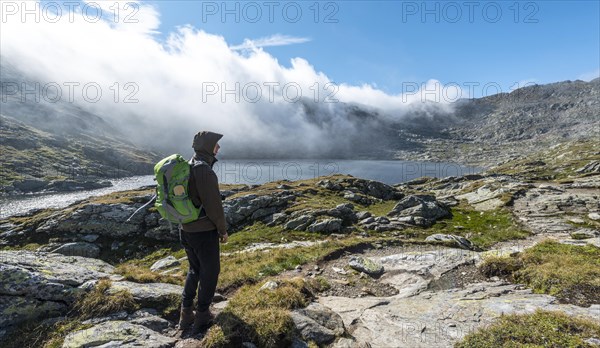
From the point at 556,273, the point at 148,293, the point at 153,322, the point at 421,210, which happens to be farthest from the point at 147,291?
the point at 421,210

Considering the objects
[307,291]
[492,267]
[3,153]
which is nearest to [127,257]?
[307,291]

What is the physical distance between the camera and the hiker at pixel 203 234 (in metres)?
7.34

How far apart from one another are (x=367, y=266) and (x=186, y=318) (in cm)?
1015

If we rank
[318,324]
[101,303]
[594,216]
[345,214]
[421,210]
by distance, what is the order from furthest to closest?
1. [421,210]
2. [345,214]
3. [594,216]
4. [101,303]
5. [318,324]

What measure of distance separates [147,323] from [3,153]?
251 metres

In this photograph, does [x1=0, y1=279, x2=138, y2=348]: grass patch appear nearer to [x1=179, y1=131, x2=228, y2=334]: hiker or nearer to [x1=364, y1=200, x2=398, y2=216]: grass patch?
[x1=179, y1=131, x2=228, y2=334]: hiker

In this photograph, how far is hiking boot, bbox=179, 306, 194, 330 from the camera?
797 cm

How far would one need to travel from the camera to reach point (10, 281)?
27.0 feet

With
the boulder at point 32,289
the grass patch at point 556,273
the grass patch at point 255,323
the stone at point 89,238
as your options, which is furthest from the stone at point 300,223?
the boulder at point 32,289

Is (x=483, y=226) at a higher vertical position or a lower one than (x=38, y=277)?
lower

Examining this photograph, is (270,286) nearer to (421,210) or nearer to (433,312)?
(433,312)

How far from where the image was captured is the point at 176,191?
7270 millimetres

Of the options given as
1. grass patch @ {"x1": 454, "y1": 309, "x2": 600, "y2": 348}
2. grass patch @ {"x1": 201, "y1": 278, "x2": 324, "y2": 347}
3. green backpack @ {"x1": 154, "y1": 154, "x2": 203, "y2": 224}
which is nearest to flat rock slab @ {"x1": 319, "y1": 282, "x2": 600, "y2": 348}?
grass patch @ {"x1": 454, "y1": 309, "x2": 600, "y2": 348}

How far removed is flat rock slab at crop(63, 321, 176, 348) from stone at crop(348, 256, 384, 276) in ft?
33.8
